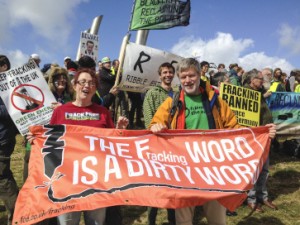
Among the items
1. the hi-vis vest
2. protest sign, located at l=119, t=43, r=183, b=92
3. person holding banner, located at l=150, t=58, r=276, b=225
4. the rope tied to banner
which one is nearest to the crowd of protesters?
person holding banner, located at l=150, t=58, r=276, b=225

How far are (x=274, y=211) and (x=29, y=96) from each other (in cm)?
410

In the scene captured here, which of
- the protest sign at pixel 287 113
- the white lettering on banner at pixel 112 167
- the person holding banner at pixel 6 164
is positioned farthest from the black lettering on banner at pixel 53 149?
the protest sign at pixel 287 113

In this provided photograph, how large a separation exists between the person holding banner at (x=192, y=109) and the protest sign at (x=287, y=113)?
5059 millimetres

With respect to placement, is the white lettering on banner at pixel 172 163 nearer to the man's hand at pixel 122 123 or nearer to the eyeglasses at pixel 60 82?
the man's hand at pixel 122 123

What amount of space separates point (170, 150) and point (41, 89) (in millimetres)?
1857

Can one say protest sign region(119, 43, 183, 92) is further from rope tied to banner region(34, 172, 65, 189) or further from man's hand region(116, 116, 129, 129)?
rope tied to banner region(34, 172, 65, 189)

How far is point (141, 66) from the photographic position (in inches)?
232

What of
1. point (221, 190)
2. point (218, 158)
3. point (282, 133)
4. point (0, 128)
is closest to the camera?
point (221, 190)

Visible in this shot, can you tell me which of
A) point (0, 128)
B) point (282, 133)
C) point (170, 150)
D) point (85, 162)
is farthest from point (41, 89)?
point (282, 133)

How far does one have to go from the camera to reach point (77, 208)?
265cm

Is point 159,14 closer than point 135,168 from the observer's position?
No

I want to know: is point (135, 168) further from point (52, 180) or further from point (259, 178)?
point (259, 178)

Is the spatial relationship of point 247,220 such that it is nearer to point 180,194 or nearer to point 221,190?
point 221,190

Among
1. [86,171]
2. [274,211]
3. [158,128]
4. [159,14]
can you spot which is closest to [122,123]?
[158,128]
